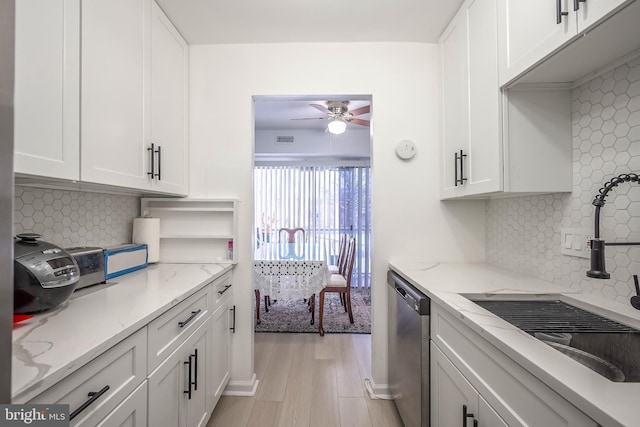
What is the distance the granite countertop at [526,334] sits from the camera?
518 mm

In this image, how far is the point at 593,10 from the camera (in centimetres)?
84

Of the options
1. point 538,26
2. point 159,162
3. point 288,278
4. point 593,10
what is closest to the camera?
point 593,10

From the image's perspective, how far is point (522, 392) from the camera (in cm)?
71

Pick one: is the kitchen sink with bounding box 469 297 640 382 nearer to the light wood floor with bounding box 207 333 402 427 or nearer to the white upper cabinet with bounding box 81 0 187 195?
the light wood floor with bounding box 207 333 402 427

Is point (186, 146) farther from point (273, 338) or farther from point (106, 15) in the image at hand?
point (273, 338)

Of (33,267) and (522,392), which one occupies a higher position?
(33,267)

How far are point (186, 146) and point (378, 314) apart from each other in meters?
1.85

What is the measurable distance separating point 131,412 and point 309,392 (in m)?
1.38

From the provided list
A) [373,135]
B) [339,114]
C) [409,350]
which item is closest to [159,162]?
[373,135]

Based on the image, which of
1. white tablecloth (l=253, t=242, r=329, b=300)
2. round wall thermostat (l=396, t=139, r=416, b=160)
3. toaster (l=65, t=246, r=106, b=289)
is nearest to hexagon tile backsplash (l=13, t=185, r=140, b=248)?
toaster (l=65, t=246, r=106, b=289)

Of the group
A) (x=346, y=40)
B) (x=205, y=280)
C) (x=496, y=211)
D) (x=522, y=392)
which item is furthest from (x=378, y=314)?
(x=346, y=40)

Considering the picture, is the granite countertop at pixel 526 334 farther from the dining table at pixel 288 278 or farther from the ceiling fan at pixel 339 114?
the ceiling fan at pixel 339 114

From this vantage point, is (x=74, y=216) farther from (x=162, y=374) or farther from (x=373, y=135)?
(x=373, y=135)

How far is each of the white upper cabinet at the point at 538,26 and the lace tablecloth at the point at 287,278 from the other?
2.10 m
